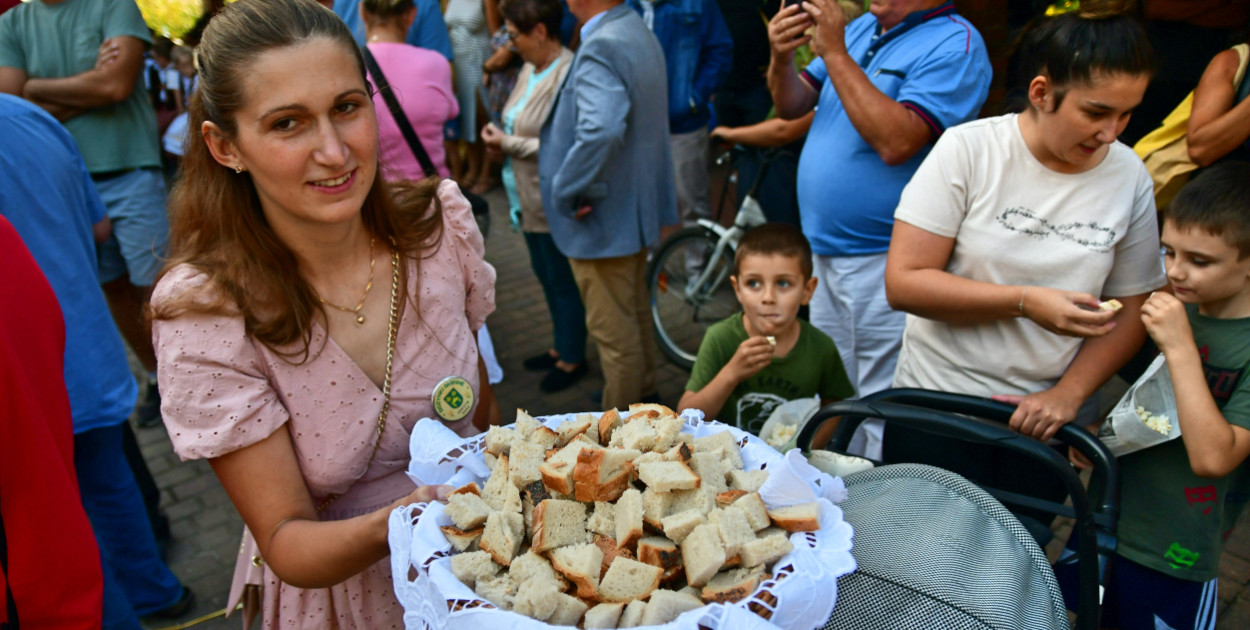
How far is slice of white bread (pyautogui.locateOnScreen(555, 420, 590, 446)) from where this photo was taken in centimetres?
155

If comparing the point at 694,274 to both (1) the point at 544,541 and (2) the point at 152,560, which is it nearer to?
(2) the point at 152,560

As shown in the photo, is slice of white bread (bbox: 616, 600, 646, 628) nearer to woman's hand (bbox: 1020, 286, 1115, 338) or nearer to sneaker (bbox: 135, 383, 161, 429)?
woman's hand (bbox: 1020, 286, 1115, 338)

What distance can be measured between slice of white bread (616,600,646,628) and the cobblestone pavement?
3.04 m

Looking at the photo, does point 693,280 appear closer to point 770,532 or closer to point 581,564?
point 770,532

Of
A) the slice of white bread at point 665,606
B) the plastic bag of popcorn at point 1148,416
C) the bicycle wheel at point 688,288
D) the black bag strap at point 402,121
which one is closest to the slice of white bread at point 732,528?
the slice of white bread at point 665,606

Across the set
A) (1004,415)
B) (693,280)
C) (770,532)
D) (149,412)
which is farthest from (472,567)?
(149,412)

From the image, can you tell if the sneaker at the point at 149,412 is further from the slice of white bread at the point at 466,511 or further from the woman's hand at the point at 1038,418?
the woman's hand at the point at 1038,418

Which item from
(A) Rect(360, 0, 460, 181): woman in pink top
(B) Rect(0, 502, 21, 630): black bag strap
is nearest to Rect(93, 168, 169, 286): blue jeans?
(A) Rect(360, 0, 460, 181): woman in pink top

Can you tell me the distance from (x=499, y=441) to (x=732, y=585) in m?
0.58

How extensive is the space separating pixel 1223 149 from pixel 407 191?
3168 millimetres

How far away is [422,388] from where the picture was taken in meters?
1.89

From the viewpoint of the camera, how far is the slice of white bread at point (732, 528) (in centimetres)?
125

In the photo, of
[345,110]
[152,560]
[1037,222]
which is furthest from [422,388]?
[152,560]

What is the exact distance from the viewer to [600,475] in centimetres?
137
